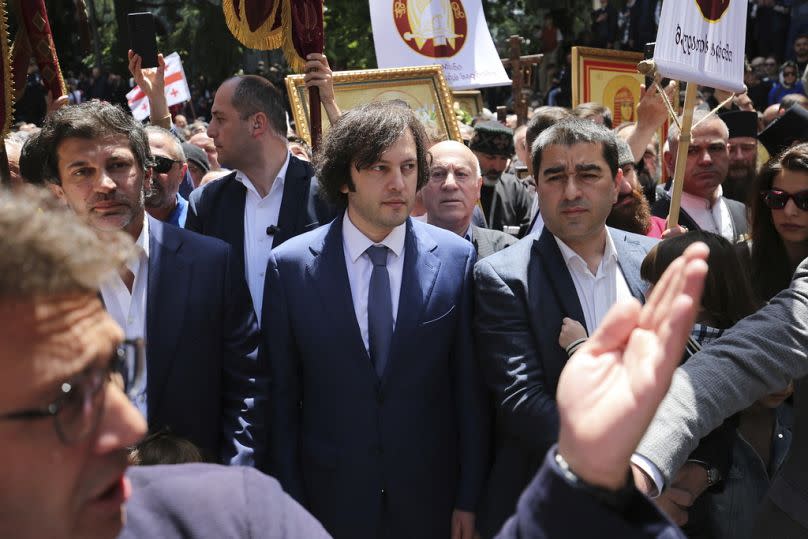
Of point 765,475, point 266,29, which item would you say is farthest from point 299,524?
point 266,29

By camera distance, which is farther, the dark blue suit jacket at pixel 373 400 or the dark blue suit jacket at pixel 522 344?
the dark blue suit jacket at pixel 373 400

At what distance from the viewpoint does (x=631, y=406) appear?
1352 millimetres

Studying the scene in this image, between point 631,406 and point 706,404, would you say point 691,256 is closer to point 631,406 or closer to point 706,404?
point 631,406

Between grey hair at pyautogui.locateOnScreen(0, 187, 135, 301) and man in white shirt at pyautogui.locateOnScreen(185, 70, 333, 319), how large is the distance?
2.98m

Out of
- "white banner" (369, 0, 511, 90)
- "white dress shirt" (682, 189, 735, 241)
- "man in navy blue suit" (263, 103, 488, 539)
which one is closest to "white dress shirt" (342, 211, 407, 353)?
"man in navy blue suit" (263, 103, 488, 539)

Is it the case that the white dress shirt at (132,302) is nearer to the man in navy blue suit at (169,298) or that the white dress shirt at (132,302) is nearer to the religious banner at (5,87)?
the man in navy blue suit at (169,298)

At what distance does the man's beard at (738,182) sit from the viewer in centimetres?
628

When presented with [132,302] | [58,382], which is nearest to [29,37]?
[132,302]

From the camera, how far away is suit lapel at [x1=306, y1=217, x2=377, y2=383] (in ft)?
11.0

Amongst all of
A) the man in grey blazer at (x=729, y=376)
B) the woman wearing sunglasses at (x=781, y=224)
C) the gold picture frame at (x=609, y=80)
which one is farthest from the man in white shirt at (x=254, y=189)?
the gold picture frame at (x=609, y=80)

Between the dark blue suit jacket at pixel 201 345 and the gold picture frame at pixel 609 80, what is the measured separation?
5340mm

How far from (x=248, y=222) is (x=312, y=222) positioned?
1.10 ft

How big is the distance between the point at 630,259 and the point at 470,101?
6.95m

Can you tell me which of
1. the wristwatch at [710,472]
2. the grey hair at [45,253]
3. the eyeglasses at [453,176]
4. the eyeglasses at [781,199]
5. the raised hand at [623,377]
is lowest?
the wristwatch at [710,472]
